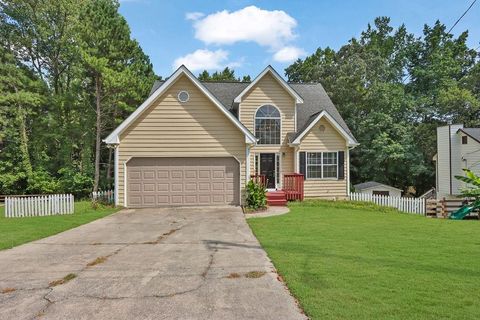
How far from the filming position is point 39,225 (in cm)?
1127

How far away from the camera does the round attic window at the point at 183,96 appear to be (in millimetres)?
15565

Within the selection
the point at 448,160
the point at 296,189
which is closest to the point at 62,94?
the point at 296,189

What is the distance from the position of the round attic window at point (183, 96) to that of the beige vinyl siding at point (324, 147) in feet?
21.6

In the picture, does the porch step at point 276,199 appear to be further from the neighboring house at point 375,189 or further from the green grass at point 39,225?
the neighboring house at point 375,189

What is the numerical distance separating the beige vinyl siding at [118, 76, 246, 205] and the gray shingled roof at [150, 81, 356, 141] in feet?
12.5

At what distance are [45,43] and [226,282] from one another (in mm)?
28228

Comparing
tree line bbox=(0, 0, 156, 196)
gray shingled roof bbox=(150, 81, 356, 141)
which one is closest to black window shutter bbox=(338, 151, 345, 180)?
gray shingled roof bbox=(150, 81, 356, 141)

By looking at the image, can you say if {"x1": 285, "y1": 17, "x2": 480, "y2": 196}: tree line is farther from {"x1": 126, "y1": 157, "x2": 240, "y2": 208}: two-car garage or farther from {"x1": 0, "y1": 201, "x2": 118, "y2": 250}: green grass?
{"x1": 0, "y1": 201, "x2": 118, "y2": 250}: green grass

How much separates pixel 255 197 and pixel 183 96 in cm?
550

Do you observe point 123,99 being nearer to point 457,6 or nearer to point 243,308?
point 457,6

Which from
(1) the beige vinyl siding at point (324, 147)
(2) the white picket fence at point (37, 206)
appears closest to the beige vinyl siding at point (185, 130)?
(2) the white picket fence at point (37, 206)

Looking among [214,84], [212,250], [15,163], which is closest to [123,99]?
[214,84]

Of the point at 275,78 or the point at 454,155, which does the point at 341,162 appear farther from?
the point at 454,155

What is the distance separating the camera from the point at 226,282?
211 inches
